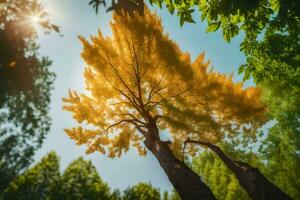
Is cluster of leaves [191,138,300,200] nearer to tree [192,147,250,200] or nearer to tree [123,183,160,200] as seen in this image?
tree [192,147,250,200]

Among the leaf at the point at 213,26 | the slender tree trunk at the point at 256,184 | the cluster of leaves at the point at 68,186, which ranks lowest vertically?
the slender tree trunk at the point at 256,184

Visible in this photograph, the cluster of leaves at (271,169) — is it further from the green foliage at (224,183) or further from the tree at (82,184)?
the tree at (82,184)

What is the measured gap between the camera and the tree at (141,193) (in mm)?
19969

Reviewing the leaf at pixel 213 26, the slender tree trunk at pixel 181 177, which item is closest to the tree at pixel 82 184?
the slender tree trunk at pixel 181 177

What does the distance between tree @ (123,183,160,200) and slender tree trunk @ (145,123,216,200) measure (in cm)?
1395

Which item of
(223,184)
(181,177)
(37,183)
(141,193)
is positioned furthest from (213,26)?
(37,183)

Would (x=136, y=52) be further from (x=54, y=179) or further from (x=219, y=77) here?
(x=54, y=179)

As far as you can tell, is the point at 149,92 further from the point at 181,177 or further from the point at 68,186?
the point at 68,186

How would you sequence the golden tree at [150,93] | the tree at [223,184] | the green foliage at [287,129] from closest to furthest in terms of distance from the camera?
the golden tree at [150,93], the green foliage at [287,129], the tree at [223,184]

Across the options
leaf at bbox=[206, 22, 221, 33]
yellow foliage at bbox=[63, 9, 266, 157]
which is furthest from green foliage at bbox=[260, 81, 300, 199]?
leaf at bbox=[206, 22, 221, 33]

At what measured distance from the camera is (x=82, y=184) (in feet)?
65.8

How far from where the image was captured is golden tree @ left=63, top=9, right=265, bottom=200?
7727 millimetres

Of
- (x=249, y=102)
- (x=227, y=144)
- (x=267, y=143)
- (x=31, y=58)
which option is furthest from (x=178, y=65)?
(x=227, y=144)

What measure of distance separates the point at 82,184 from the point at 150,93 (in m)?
14.1
